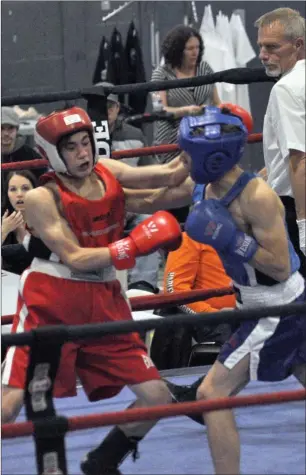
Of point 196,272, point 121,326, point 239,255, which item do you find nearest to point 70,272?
point 239,255

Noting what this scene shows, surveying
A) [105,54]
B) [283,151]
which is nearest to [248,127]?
[283,151]

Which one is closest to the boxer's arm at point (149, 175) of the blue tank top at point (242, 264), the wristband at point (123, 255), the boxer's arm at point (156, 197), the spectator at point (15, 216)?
the boxer's arm at point (156, 197)

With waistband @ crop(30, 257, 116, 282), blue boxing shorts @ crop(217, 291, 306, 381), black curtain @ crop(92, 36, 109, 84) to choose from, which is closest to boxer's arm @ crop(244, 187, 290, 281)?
blue boxing shorts @ crop(217, 291, 306, 381)

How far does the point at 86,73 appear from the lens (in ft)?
23.6

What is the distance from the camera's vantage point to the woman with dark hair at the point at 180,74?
4.27 meters

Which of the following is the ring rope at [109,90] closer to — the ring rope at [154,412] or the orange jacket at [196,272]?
the orange jacket at [196,272]

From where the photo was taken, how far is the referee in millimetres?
2500

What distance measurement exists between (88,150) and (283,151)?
0.47 metres

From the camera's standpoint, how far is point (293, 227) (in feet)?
8.40

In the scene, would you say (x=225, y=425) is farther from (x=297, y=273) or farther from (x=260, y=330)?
(x=297, y=273)

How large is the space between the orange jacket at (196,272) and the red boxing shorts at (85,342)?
0.91 m

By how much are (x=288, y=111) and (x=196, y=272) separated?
3.09 ft

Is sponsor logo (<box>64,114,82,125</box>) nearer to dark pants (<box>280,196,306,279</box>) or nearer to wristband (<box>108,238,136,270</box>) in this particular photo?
wristband (<box>108,238,136,270</box>)

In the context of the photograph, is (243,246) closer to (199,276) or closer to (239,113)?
(239,113)
